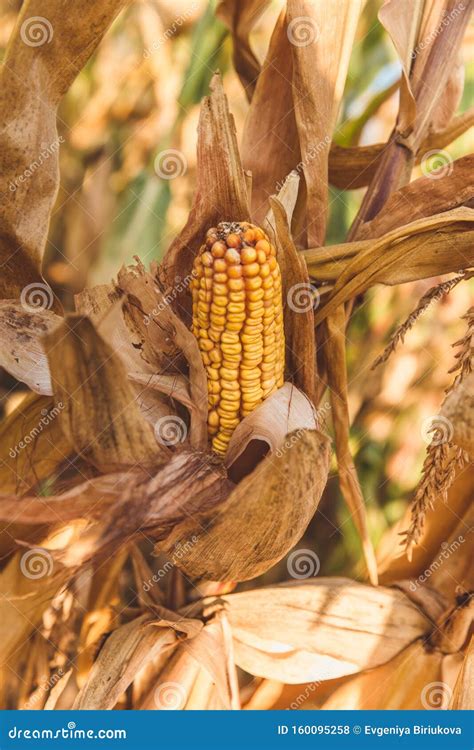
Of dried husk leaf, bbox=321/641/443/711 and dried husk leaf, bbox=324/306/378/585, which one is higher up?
dried husk leaf, bbox=324/306/378/585

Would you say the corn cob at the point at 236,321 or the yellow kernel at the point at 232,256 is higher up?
the yellow kernel at the point at 232,256

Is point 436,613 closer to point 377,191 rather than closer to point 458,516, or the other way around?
point 458,516

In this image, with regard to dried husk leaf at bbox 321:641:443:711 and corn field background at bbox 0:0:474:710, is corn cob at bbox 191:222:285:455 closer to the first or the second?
corn field background at bbox 0:0:474:710

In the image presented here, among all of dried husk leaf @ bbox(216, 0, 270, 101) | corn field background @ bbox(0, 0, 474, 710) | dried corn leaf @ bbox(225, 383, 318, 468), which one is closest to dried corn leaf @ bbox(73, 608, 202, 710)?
corn field background @ bbox(0, 0, 474, 710)

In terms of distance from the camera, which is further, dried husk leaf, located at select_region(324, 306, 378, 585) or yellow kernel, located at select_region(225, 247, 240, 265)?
dried husk leaf, located at select_region(324, 306, 378, 585)

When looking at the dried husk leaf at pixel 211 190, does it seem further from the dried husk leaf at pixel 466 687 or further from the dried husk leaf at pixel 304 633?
the dried husk leaf at pixel 466 687

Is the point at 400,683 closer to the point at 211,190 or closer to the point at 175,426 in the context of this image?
the point at 175,426

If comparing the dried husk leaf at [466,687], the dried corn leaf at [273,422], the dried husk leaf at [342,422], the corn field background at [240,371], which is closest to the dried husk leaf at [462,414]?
the corn field background at [240,371]

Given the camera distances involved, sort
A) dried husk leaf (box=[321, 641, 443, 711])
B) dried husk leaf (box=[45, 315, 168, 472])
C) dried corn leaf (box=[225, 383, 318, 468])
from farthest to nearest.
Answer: dried husk leaf (box=[321, 641, 443, 711])
dried corn leaf (box=[225, 383, 318, 468])
dried husk leaf (box=[45, 315, 168, 472])
